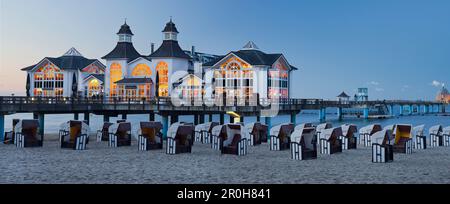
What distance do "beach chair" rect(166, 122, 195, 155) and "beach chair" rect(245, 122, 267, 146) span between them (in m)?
5.22

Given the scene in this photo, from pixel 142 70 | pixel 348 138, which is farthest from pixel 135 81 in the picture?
pixel 348 138

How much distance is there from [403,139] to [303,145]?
644cm

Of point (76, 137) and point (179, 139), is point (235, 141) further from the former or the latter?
point (76, 137)

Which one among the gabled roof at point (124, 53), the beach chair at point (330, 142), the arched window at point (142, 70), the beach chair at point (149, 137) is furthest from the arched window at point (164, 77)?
the beach chair at point (330, 142)

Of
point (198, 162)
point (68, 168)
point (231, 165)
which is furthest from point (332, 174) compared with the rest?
point (68, 168)

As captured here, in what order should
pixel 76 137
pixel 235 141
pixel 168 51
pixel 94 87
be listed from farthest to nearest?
pixel 94 87 < pixel 168 51 < pixel 76 137 < pixel 235 141

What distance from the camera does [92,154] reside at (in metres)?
20.8

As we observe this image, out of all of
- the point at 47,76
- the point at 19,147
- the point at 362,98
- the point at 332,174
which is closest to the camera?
the point at 332,174

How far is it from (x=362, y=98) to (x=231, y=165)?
119275 millimetres

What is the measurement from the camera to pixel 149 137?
2344cm

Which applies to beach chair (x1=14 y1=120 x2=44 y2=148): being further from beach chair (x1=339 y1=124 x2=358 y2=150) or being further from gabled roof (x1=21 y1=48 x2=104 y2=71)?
gabled roof (x1=21 y1=48 x2=104 y2=71)

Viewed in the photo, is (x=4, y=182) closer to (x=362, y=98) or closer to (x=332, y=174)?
(x=332, y=174)

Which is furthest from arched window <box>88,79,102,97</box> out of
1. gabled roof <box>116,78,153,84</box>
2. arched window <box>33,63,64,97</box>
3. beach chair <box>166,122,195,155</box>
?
beach chair <box>166,122,195,155</box>
